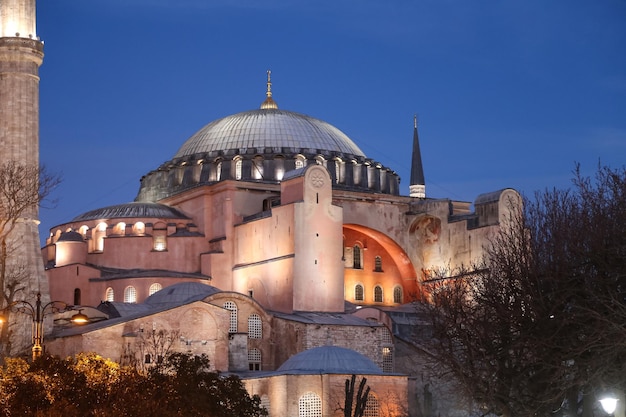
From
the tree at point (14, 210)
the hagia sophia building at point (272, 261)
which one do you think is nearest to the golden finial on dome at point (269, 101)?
the hagia sophia building at point (272, 261)

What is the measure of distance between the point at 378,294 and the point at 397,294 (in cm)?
117

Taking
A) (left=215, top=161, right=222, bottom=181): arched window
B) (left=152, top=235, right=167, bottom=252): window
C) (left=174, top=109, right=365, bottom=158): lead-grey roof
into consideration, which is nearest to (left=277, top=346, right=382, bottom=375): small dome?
(left=152, top=235, right=167, bottom=252): window

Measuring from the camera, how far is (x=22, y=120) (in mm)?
56375

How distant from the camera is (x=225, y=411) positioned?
120 feet

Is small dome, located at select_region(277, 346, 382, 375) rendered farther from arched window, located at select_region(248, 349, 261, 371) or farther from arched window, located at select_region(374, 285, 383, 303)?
arched window, located at select_region(374, 285, 383, 303)

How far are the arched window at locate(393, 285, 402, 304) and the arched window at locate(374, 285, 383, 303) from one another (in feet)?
2.66

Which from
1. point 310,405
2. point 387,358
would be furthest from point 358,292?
point 310,405

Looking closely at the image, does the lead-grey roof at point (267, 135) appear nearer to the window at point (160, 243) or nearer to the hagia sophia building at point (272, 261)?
the hagia sophia building at point (272, 261)

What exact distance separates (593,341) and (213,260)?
34940 millimetres

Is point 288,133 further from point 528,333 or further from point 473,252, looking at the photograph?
point 528,333

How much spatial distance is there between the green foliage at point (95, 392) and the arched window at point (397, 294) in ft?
118

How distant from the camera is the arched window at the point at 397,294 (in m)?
72.2

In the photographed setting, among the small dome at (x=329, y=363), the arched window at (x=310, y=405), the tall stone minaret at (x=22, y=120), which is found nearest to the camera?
the arched window at (x=310, y=405)

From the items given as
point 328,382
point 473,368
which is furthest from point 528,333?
point 328,382
